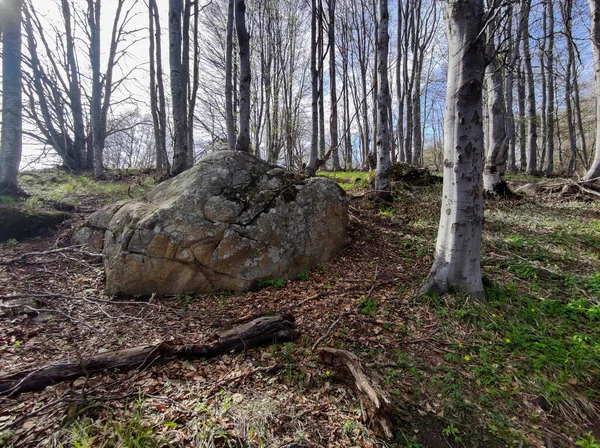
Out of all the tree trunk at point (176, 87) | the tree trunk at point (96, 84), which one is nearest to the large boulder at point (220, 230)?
the tree trunk at point (176, 87)

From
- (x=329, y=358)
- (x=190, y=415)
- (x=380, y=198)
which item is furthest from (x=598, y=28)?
(x=190, y=415)

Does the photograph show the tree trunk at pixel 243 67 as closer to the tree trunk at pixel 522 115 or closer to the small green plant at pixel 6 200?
the small green plant at pixel 6 200

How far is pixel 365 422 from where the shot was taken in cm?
185

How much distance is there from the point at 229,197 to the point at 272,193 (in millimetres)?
692

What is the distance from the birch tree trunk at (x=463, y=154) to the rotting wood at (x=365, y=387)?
1.42 m

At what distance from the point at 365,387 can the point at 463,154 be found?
2465 mm

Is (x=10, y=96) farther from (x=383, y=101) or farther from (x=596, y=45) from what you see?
(x=596, y=45)

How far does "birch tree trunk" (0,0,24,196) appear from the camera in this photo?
6219 mm

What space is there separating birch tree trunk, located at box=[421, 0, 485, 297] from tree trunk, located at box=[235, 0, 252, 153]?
14.3ft

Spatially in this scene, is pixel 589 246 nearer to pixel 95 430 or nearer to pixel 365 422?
pixel 365 422

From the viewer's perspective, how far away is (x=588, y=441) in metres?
A: 1.70

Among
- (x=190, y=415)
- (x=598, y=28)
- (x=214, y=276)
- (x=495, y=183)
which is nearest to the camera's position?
(x=190, y=415)

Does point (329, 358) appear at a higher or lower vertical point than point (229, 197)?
lower

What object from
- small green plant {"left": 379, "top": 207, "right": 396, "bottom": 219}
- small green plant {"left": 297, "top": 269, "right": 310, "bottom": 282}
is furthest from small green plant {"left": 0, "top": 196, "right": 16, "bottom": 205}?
small green plant {"left": 379, "top": 207, "right": 396, "bottom": 219}
